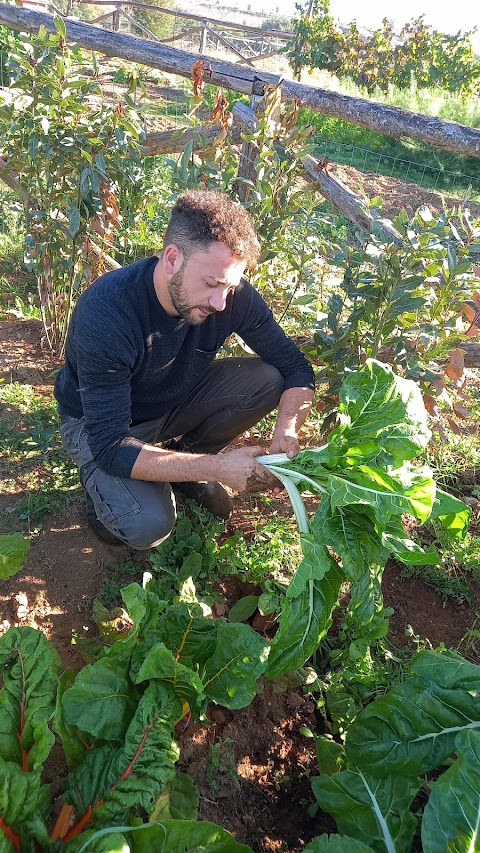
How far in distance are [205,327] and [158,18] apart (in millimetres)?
22744

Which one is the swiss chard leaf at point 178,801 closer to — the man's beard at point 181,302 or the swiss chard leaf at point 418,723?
the swiss chard leaf at point 418,723

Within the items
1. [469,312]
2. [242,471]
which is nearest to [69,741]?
[242,471]

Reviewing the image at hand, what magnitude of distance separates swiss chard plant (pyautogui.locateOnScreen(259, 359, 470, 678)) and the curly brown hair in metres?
0.73

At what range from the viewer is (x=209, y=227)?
239 centimetres

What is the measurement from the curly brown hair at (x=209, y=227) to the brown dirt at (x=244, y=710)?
1.43 metres

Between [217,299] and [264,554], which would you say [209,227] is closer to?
[217,299]

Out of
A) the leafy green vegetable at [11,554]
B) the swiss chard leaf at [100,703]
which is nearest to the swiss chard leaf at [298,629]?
the swiss chard leaf at [100,703]

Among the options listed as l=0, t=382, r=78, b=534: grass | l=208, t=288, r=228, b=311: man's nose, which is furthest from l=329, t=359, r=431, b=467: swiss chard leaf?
l=0, t=382, r=78, b=534: grass

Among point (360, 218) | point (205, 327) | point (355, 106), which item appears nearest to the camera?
point (205, 327)

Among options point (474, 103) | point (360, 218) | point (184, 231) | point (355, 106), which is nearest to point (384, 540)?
point (184, 231)

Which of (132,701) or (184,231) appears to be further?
(184,231)

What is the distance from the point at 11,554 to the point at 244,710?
112 centimetres

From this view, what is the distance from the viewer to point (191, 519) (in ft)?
10.4

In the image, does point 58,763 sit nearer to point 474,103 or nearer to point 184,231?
point 184,231
